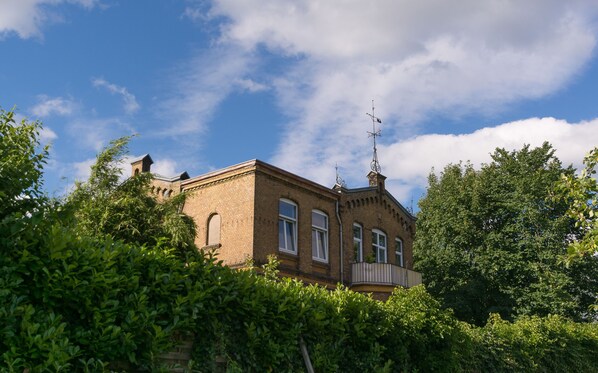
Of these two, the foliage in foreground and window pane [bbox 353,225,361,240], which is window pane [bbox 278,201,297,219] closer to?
window pane [bbox 353,225,361,240]

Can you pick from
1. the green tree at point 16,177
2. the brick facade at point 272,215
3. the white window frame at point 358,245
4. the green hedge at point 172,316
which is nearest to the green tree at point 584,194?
the green hedge at point 172,316

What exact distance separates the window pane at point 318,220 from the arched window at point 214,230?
4.12 metres

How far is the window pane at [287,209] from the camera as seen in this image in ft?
82.7

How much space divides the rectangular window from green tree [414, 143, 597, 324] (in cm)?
1587

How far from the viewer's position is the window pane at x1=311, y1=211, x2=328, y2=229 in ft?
87.4

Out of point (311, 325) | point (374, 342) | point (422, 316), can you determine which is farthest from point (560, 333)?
point (311, 325)

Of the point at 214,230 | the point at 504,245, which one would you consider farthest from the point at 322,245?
the point at 504,245

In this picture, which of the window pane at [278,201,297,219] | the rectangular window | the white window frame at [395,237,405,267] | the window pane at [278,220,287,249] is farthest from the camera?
the white window frame at [395,237,405,267]

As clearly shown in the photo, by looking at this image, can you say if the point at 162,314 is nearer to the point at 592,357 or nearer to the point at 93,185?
the point at 93,185

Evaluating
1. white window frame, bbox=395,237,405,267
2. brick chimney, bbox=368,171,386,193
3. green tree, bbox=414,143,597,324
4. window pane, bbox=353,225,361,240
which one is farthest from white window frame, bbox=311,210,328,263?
green tree, bbox=414,143,597,324

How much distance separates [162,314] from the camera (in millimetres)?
6688

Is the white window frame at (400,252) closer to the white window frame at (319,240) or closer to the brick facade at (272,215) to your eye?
the brick facade at (272,215)

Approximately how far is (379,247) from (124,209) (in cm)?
1484

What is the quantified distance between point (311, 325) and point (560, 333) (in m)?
13.5
